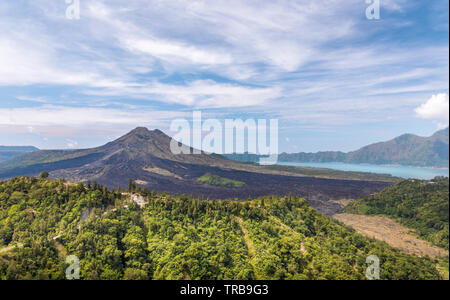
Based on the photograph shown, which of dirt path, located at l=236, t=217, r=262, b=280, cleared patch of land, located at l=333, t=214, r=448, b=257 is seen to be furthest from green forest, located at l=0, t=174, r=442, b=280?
cleared patch of land, located at l=333, t=214, r=448, b=257

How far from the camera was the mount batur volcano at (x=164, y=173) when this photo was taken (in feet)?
327

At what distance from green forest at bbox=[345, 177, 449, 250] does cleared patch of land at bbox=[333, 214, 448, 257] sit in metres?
2.41

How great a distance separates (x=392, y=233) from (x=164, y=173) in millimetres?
110249

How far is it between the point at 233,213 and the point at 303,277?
38.6 ft

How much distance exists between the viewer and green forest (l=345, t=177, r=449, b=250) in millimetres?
52888

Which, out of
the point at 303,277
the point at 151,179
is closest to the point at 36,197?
the point at 303,277

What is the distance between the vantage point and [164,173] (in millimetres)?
136000

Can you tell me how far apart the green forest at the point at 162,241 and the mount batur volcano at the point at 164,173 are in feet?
156

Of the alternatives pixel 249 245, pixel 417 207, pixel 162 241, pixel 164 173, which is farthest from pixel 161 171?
pixel 249 245

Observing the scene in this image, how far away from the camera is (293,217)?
36.2 metres

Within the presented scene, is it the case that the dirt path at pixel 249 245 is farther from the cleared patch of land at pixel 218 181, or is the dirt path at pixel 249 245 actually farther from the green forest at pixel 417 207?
the cleared patch of land at pixel 218 181

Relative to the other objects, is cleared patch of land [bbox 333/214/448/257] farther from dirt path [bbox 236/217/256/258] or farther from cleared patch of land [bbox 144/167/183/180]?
cleared patch of land [bbox 144/167/183/180]

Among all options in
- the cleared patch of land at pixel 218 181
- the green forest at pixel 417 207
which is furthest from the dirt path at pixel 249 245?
the cleared patch of land at pixel 218 181
